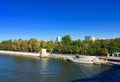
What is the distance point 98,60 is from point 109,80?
78.1 ft

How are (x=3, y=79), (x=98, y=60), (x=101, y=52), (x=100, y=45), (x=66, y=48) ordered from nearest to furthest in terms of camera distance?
(x=3, y=79)
(x=98, y=60)
(x=101, y=52)
(x=100, y=45)
(x=66, y=48)

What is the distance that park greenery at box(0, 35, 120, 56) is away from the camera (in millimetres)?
65625

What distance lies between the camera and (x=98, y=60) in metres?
53.7

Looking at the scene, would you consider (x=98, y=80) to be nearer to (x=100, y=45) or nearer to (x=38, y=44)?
(x=100, y=45)

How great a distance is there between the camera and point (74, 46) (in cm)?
7556

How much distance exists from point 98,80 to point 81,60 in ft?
81.6

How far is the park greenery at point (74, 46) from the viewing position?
6562 centimetres

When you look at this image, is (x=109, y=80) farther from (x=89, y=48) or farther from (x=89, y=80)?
(x=89, y=48)

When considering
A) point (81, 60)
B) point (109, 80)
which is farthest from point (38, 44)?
point (109, 80)

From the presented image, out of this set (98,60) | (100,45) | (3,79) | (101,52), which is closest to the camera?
(3,79)

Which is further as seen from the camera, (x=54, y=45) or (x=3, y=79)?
(x=54, y=45)

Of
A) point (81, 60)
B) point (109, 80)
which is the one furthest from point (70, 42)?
point (109, 80)

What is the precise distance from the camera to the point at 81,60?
54469mm

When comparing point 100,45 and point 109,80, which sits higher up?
point 100,45
